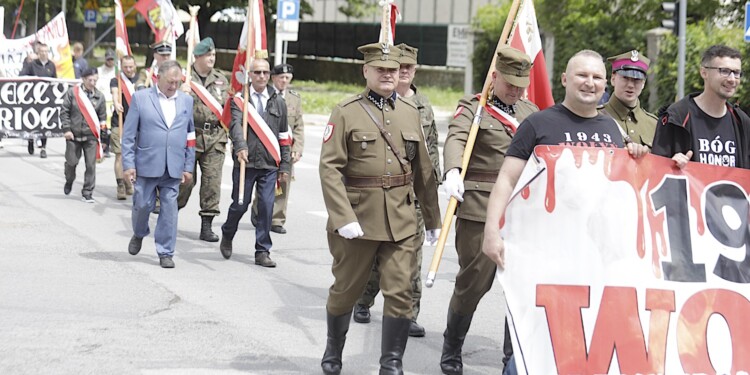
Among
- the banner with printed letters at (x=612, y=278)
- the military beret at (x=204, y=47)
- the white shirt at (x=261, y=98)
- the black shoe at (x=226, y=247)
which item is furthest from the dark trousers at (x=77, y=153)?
the banner with printed letters at (x=612, y=278)

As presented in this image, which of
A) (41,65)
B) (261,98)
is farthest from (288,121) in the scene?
(41,65)

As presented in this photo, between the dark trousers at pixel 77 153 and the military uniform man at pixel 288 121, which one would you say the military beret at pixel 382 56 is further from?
the dark trousers at pixel 77 153

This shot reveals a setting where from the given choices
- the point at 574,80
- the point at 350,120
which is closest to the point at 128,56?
the point at 350,120

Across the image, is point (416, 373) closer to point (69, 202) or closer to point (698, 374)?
point (698, 374)

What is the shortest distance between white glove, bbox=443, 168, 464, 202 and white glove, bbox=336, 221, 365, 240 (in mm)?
508

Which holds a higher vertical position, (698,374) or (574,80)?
(574,80)

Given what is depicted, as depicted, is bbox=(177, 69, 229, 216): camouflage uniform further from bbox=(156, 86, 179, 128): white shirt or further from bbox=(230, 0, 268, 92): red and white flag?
bbox=(156, 86, 179, 128): white shirt

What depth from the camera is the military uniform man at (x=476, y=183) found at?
7.15 metres

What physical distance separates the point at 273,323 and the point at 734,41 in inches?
655

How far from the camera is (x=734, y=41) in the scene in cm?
2322

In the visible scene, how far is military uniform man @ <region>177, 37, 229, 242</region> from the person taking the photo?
40.7ft

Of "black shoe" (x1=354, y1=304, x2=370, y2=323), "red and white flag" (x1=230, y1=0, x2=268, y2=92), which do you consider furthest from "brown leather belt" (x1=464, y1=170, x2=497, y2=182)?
"red and white flag" (x1=230, y1=0, x2=268, y2=92)

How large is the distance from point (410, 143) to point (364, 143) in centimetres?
28

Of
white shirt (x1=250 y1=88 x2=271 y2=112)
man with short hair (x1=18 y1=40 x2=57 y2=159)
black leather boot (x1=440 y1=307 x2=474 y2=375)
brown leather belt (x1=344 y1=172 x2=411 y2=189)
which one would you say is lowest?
black leather boot (x1=440 y1=307 x2=474 y2=375)
